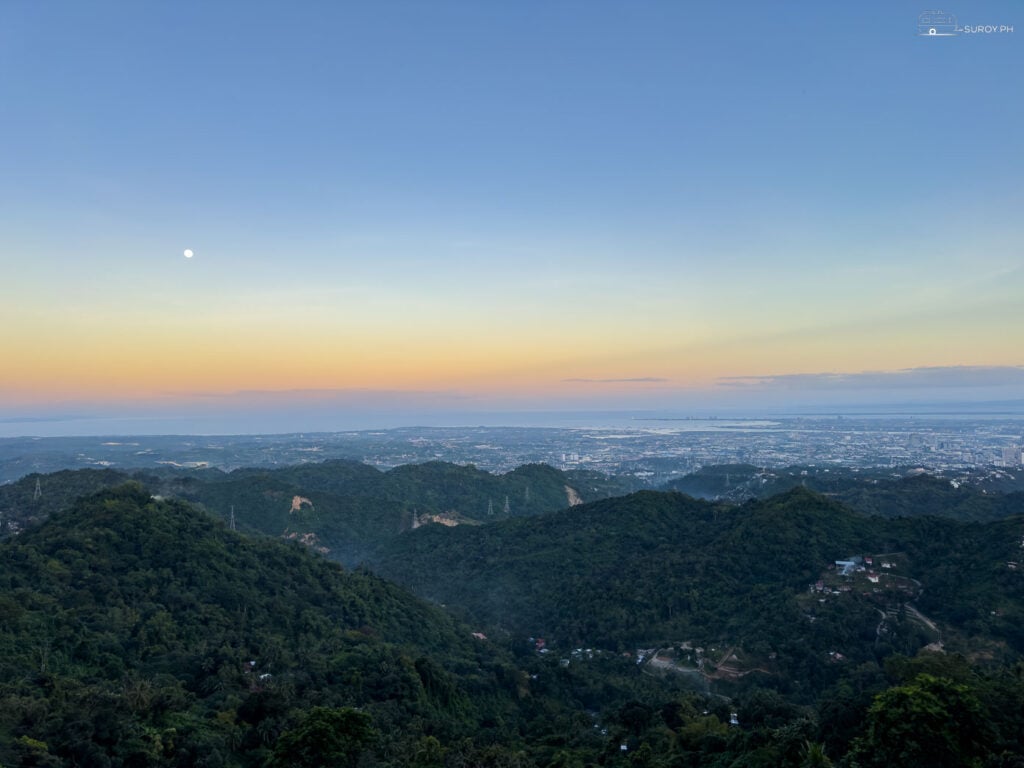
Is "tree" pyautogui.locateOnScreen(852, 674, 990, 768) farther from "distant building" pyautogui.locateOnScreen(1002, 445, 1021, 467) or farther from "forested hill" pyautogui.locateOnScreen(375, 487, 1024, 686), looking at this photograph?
"distant building" pyautogui.locateOnScreen(1002, 445, 1021, 467)

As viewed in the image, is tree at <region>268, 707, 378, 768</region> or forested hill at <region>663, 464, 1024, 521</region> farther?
forested hill at <region>663, 464, 1024, 521</region>

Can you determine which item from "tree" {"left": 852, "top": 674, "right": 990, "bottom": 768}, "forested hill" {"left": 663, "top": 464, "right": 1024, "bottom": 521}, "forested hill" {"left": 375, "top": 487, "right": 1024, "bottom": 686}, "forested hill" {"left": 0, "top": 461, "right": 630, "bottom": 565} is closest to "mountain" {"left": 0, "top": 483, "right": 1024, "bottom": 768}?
"tree" {"left": 852, "top": 674, "right": 990, "bottom": 768}

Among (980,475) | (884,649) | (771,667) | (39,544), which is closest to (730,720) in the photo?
(771,667)

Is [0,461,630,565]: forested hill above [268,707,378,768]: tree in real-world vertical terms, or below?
below

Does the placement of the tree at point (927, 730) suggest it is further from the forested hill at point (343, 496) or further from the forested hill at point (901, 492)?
the forested hill at point (343, 496)

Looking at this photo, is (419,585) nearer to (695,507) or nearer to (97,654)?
(695,507)
